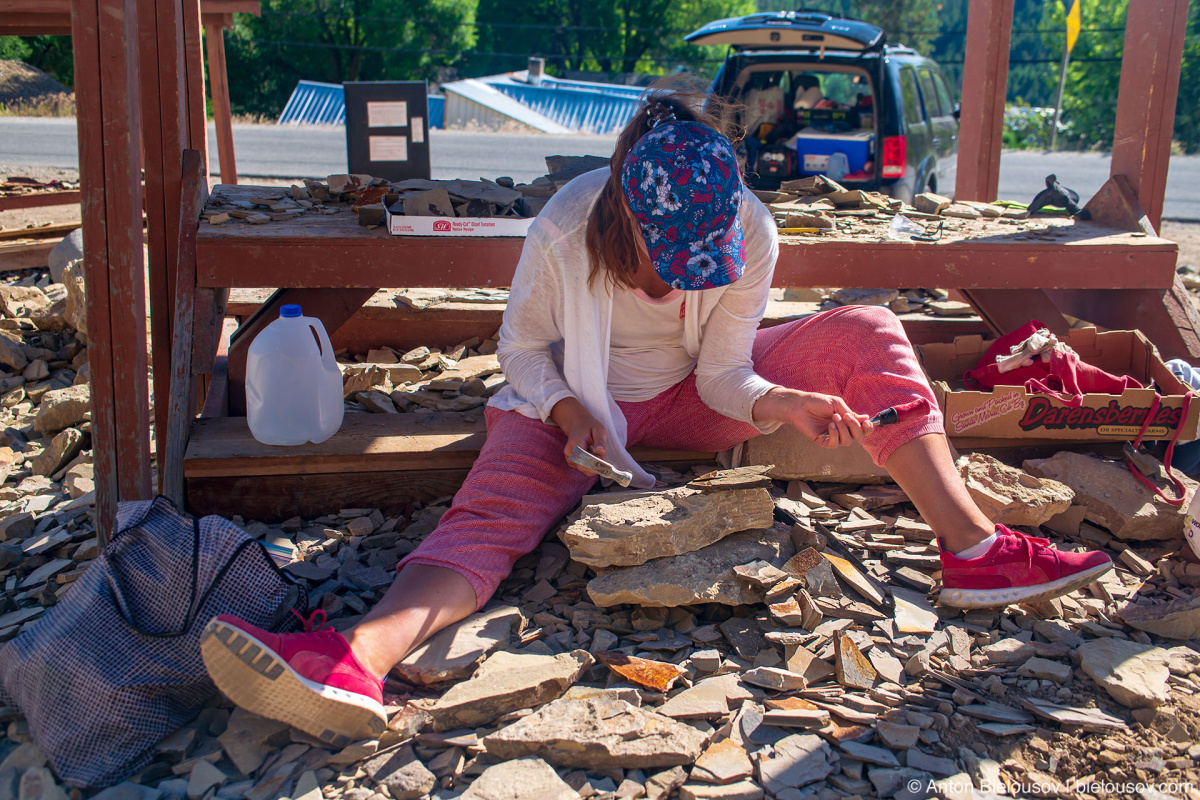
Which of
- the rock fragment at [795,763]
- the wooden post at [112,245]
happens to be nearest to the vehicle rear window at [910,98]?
the wooden post at [112,245]

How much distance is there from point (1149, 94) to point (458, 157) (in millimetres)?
12057

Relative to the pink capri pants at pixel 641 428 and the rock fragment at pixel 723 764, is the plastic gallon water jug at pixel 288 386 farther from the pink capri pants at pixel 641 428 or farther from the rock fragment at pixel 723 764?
the rock fragment at pixel 723 764

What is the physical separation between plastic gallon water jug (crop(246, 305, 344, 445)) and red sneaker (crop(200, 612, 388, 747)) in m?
1.14

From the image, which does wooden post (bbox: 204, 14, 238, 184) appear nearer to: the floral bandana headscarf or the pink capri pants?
the pink capri pants

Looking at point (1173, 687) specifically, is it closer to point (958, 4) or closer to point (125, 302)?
point (125, 302)

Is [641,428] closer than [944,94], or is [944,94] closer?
[641,428]

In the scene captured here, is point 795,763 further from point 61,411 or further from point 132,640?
point 61,411

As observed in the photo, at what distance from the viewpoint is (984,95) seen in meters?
4.66

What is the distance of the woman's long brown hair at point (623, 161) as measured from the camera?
2.11m

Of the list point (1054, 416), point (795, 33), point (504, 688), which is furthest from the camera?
point (795, 33)

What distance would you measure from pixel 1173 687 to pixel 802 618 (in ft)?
2.69

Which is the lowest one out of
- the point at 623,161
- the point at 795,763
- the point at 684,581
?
the point at 795,763

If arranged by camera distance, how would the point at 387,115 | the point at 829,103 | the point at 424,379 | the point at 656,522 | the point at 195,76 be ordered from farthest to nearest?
the point at 829,103 < the point at 387,115 < the point at 195,76 < the point at 424,379 < the point at 656,522

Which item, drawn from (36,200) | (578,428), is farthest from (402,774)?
(36,200)
